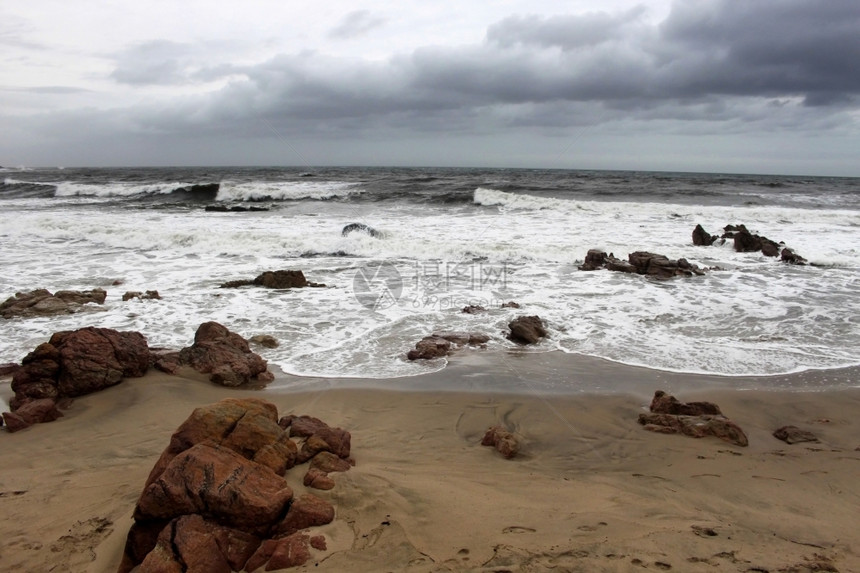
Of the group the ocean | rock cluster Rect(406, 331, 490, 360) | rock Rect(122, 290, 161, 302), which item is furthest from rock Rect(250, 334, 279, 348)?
rock Rect(122, 290, 161, 302)

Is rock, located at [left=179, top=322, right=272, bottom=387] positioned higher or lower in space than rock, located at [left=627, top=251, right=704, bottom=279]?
lower

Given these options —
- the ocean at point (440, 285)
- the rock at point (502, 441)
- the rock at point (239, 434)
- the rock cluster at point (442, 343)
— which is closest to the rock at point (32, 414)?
the ocean at point (440, 285)

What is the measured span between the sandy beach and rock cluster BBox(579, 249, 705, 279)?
5.55 meters

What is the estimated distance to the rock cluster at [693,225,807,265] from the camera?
13.5 meters

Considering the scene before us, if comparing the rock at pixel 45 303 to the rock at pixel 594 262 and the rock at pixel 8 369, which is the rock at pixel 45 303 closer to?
the rock at pixel 8 369

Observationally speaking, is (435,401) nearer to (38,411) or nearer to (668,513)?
(668,513)

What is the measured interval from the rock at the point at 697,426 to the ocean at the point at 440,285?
1.27m

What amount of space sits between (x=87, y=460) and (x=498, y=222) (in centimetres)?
1883

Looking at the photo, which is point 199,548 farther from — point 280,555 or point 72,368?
point 72,368

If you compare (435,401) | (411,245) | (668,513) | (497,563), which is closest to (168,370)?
(435,401)

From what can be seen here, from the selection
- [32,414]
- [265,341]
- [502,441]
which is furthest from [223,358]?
[502,441]

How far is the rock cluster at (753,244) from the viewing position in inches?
533

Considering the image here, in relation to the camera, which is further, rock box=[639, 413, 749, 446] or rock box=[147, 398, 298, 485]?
rock box=[639, 413, 749, 446]

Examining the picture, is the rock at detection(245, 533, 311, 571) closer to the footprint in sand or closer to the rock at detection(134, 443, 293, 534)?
the rock at detection(134, 443, 293, 534)
